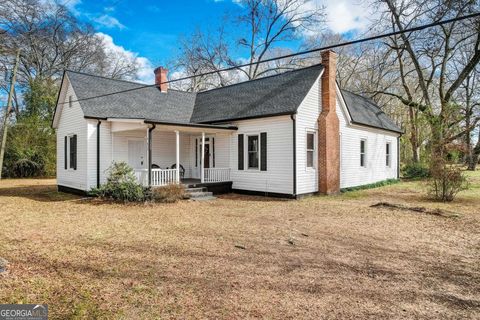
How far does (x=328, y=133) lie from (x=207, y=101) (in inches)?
306

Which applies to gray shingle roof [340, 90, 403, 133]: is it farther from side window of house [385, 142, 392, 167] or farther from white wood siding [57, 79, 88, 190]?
white wood siding [57, 79, 88, 190]

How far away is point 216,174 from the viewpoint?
14391mm

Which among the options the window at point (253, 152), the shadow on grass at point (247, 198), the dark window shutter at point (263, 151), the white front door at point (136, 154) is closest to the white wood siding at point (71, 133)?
the white front door at point (136, 154)

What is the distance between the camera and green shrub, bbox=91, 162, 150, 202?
11.5 meters

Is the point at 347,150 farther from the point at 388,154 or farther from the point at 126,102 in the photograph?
the point at 126,102

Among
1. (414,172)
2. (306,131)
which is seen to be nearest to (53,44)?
(306,131)

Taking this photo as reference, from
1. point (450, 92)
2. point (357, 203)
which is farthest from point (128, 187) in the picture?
point (450, 92)

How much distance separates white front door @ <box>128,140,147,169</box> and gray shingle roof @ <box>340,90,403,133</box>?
35.1 ft

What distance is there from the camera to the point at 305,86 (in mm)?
13445

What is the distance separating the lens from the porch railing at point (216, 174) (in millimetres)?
14234

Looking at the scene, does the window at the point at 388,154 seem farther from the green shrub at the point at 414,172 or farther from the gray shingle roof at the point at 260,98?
the gray shingle roof at the point at 260,98

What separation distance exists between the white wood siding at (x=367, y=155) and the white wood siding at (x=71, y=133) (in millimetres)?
11940

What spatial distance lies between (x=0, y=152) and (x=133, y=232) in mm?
21087

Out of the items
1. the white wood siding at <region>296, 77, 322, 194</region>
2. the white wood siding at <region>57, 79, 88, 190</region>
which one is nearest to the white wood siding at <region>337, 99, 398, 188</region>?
the white wood siding at <region>296, 77, 322, 194</region>
